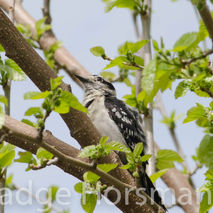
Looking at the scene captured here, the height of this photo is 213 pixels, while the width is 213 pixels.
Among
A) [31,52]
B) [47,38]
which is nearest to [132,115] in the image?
[47,38]

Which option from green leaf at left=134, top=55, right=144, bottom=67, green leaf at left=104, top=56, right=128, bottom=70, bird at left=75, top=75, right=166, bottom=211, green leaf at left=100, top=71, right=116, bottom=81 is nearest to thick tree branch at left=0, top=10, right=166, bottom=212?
green leaf at left=104, top=56, right=128, bottom=70

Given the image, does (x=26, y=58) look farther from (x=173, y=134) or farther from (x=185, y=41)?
(x=173, y=134)

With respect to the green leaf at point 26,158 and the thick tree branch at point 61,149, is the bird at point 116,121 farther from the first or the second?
the green leaf at point 26,158

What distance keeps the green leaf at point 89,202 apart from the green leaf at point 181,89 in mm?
903

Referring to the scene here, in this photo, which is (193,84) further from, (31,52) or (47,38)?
(47,38)

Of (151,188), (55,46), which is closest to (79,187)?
(151,188)

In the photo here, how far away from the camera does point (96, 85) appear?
595 cm

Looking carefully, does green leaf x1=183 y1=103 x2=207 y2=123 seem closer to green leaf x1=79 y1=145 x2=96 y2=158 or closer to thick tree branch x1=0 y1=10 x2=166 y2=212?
green leaf x1=79 y1=145 x2=96 y2=158

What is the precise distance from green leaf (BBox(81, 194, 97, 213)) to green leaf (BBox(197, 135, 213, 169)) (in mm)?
945

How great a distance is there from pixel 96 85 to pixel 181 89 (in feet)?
11.0

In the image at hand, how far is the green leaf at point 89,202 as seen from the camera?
2883mm

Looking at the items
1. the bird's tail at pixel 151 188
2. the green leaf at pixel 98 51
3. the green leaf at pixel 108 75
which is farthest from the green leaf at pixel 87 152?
the green leaf at pixel 108 75

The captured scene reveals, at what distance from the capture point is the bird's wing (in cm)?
497

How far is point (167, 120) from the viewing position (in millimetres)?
5918
